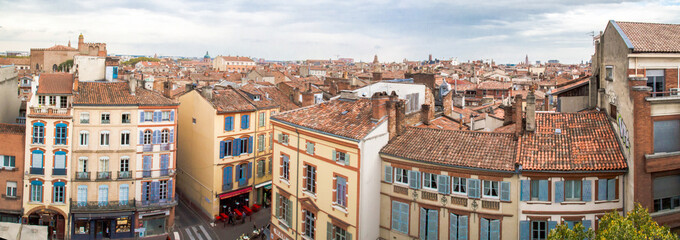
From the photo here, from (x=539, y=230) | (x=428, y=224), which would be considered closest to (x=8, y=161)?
(x=428, y=224)

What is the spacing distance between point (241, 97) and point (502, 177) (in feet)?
106

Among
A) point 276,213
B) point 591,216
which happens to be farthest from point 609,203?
point 276,213

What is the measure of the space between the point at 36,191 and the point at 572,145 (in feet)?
140

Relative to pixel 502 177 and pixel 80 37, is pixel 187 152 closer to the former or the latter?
pixel 502 177

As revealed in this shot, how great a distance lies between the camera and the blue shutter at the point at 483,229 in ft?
85.9

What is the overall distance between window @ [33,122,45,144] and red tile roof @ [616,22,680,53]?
44.5 metres

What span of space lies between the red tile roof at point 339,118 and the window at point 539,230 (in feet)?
33.9

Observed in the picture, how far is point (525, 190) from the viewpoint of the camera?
25.5m

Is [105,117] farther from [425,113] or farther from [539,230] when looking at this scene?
[539,230]

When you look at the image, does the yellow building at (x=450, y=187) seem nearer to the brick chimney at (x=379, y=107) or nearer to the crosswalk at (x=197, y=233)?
the brick chimney at (x=379, y=107)

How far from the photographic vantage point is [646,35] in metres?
27.6

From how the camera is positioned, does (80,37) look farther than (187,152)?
Yes

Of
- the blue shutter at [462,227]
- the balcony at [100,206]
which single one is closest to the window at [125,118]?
the balcony at [100,206]

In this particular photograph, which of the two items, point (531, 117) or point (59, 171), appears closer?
point (531, 117)
